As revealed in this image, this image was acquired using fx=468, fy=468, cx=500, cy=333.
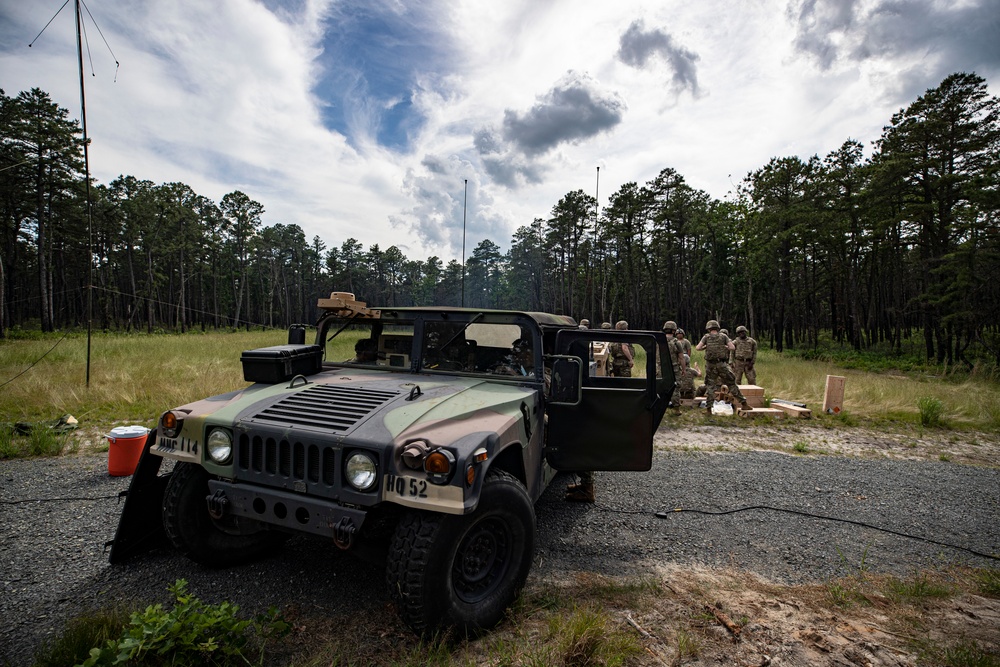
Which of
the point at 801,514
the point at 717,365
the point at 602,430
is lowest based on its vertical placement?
the point at 801,514

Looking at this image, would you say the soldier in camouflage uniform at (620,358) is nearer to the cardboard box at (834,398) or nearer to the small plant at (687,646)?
the cardboard box at (834,398)

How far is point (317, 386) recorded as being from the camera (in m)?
3.33

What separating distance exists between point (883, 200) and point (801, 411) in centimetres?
1782

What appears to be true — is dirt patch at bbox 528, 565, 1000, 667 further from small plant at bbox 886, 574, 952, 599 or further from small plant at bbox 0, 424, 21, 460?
small plant at bbox 0, 424, 21, 460

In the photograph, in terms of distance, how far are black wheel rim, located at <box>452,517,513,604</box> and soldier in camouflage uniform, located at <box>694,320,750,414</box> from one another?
25.4 feet

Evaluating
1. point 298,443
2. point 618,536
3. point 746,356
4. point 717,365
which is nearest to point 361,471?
point 298,443

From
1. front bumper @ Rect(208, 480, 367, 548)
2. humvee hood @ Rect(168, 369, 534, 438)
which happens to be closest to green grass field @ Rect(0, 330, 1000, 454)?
humvee hood @ Rect(168, 369, 534, 438)

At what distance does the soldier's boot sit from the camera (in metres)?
4.55

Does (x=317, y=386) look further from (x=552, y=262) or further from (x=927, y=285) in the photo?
(x=552, y=262)

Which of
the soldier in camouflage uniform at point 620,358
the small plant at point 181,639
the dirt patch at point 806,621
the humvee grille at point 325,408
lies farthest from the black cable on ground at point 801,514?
the soldier in camouflage uniform at point 620,358

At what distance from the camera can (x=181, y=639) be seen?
6.98ft

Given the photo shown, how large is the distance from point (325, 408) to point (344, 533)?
829 mm

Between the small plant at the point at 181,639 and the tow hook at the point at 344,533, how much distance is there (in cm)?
50

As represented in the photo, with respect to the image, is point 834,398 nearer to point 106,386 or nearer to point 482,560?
point 482,560
